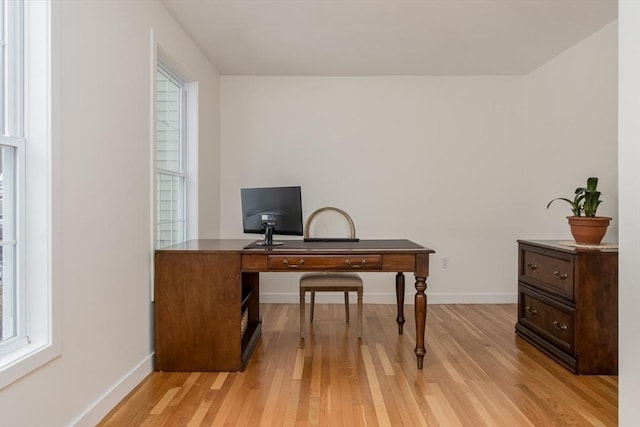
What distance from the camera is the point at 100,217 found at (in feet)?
6.43

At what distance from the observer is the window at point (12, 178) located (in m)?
1.50

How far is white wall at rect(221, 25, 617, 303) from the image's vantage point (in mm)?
4246

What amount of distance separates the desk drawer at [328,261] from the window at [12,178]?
1286mm

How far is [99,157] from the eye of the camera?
1.96m

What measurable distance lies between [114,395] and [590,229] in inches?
119

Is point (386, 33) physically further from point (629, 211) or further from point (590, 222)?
point (629, 211)

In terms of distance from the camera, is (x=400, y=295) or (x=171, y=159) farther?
(x=400, y=295)

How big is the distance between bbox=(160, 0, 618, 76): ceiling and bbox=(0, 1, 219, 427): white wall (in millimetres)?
674

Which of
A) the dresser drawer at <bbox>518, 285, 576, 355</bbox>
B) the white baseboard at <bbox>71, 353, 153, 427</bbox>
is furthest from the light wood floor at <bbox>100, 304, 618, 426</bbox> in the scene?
the dresser drawer at <bbox>518, 285, 576, 355</bbox>

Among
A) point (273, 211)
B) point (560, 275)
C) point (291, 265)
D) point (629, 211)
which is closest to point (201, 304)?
point (291, 265)

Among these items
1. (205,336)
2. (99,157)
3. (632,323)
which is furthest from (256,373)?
(632,323)

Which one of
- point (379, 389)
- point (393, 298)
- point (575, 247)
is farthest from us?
point (393, 298)

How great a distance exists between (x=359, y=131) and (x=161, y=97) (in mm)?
1993

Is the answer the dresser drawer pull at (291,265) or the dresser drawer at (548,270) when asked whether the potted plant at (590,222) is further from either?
the dresser drawer pull at (291,265)
